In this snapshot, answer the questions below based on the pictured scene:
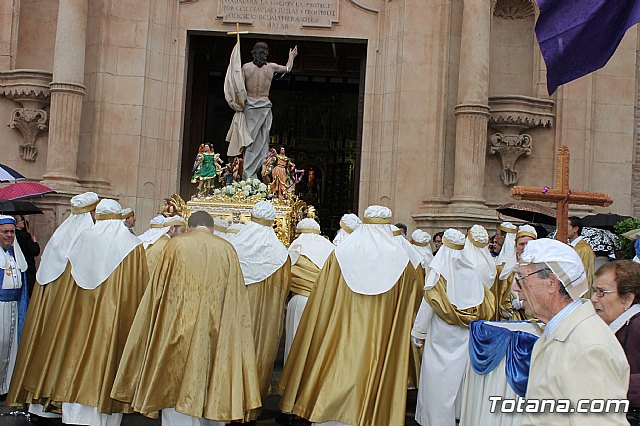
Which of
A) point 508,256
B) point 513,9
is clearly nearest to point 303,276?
point 508,256

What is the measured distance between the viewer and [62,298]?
7.00 metres

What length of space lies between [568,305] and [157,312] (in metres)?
3.79

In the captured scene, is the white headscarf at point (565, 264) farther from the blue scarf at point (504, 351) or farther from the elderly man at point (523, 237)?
the elderly man at point (523, 237)

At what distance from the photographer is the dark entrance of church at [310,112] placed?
17750mm

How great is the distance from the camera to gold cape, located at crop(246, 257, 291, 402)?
765 centimetres

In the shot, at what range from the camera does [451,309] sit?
6.86m

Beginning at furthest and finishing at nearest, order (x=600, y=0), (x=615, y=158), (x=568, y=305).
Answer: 1. (x=615, y=158)
2. (x=600, y=0)
3. (x=568, y=305)

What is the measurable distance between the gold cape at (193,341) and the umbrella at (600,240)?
4196 millimetres

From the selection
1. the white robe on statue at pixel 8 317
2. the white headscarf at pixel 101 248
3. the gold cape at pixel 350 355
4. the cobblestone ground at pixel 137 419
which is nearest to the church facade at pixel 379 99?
the white robe on statue at pixel 8 317

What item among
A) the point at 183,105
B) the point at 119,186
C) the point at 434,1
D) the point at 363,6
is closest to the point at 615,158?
the point at 434,1

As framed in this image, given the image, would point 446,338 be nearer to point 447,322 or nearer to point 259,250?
point 447,322

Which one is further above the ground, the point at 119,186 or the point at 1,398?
the point at 119,186

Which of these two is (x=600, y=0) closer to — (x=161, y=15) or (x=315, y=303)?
(x=315, y=303)

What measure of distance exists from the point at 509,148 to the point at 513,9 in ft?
8.93
